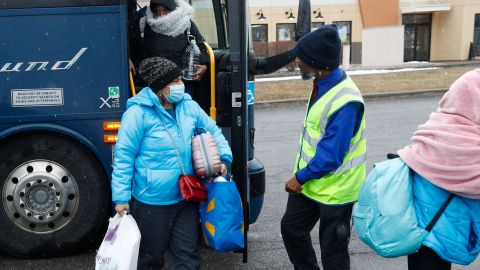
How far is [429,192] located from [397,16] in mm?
30256

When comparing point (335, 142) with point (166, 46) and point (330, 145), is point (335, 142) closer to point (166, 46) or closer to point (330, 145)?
point (330, 145)

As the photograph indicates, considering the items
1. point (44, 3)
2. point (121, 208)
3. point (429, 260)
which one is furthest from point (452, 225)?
point (44, 3)

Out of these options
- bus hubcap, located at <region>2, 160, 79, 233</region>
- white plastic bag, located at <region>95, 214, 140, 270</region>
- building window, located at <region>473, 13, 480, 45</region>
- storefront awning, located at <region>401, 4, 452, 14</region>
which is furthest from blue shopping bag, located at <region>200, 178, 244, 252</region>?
building window, located at <region>473, 13, 480, 45</region>

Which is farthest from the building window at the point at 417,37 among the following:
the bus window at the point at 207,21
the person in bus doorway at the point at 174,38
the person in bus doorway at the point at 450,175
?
the person in bus doorway at the point at 450,175

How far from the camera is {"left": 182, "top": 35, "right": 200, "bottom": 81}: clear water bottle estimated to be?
482 cm

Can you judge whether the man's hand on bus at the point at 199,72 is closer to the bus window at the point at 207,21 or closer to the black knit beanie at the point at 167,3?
the black knit beanie at the point at 167,3

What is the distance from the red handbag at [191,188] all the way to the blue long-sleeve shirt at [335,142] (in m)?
0.65

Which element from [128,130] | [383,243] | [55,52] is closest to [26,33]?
[55,52]

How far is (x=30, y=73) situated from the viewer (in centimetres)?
447

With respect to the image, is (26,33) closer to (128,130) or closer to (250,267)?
(128,130)

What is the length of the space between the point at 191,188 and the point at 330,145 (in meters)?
0.87

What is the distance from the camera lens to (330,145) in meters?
3.45

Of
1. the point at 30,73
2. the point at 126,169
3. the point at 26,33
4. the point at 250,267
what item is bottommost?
the point at 250,267

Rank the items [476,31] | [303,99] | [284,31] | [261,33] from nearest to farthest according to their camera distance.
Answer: [303,99], [476,31], [284,31], [261,33]
